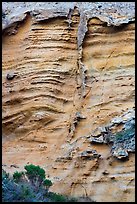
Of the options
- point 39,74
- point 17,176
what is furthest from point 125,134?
point 39,74

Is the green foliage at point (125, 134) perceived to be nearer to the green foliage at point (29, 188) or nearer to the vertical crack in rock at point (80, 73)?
the vertical crack in rock at point (80, 73)

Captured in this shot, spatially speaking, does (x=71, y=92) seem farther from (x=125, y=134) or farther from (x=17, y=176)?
(x=17, y=176)

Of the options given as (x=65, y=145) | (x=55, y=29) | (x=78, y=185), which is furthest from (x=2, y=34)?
(x=78, y=185)

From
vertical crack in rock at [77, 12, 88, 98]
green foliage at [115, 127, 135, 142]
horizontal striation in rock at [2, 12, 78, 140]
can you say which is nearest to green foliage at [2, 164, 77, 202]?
horizontal striation in rock at [2, 12, 78, 140]

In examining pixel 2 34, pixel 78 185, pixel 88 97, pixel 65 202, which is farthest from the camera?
pixel 2 34

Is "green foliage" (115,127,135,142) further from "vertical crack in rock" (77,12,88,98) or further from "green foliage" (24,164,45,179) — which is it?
"green foliage" (24,164,45,179)

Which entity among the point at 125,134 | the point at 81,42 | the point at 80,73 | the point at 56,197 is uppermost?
the point at 81,42

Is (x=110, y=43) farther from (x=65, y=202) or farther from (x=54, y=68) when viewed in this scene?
(x=65, y=202)

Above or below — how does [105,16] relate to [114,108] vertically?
above
